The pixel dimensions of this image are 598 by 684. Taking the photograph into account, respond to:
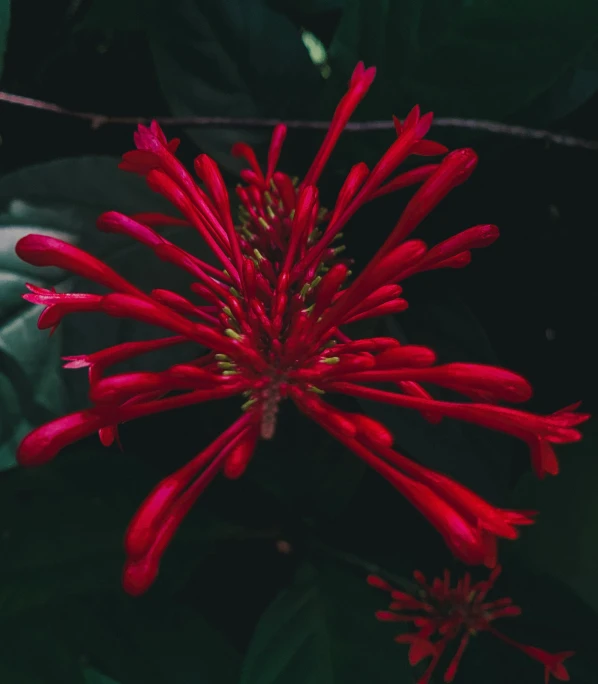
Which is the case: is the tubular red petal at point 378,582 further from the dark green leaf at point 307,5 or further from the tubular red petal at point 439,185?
the dark green leaf at point 307,5

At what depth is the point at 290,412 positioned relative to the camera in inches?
21.9

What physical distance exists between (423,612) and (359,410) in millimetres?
216

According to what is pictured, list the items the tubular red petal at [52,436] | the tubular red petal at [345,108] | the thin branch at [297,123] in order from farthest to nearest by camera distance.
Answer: the thin branch at [297,123], the tubular red petal at [345,108], the tubular red petal at [52,436]

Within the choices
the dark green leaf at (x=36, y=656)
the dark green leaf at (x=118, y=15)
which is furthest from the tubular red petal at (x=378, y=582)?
the dark green leaf at (x=118, y=15)

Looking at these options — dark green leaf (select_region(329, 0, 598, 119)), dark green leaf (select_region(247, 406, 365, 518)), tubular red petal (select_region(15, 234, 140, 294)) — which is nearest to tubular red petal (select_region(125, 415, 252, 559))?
tubular red petal (select_region(15, 234, 140, 294))

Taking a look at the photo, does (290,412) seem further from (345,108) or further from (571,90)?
(571,90)

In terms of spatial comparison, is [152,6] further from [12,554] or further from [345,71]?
[12,554]

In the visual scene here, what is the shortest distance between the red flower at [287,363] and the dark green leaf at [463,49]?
157 mm

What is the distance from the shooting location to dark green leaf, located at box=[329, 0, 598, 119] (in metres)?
0.47

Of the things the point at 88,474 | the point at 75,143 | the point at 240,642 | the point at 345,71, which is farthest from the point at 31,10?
A: the point at 240,642

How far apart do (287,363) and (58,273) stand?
25 cm

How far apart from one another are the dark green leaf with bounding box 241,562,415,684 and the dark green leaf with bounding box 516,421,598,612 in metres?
0.16

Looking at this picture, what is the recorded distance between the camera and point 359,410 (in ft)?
1.78

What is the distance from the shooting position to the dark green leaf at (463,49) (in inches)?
18.7
